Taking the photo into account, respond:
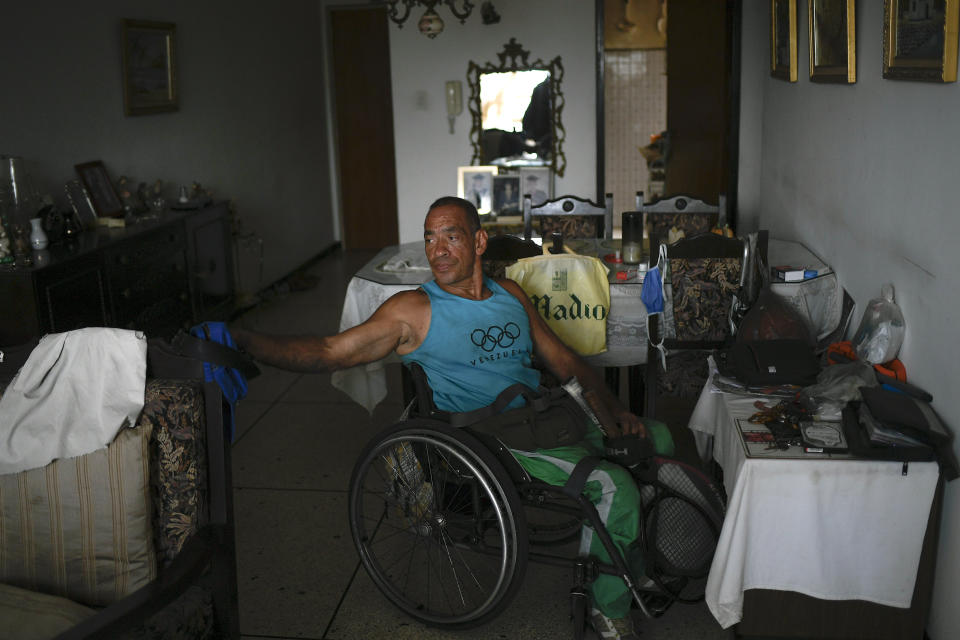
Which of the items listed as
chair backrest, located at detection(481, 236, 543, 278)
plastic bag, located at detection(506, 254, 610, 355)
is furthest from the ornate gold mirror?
plastic bag, located at detection(506, 254, 610, 355)

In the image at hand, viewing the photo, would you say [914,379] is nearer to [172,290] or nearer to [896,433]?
[896,433]

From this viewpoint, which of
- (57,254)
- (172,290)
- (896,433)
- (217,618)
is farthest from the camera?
(172,290)

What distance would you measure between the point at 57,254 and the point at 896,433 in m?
3.41

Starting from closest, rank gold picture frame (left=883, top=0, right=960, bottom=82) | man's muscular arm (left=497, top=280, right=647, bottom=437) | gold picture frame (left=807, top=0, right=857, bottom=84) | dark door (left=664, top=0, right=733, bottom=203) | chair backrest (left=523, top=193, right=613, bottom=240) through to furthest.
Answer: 1. gold picture frame (left=883, top=0, right=960, bottom=82)
2. man's muscular arm (left=497, top=280, right=647, bottom=437)
3. gold picture frame (left=807, top=0, right=857, bottom=84)
4. chair backrest (left=523, top=193, right=613, bottom=240)
5. dark door (left=664, top=0, right=733, bottom=203)

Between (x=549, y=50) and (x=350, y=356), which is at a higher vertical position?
(x=549, y=50)

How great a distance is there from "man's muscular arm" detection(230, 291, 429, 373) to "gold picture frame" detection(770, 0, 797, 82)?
107 inches

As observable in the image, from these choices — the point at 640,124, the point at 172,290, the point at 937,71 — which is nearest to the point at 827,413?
the point at 937,71

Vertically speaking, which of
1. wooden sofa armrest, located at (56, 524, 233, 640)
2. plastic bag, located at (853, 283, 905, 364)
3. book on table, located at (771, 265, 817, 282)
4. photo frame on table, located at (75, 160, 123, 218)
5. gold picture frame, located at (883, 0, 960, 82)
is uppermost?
gold picture frame, located at (883, 0, 960, 82)

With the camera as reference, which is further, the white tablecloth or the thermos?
the thermos

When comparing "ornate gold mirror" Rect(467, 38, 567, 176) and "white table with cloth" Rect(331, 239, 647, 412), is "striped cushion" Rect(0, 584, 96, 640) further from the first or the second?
"ornate gold mirror" Rect(467, 38, 567, 176)

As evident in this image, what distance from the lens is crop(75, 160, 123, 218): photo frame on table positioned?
4.69 m

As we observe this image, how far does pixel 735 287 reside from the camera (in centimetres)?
359

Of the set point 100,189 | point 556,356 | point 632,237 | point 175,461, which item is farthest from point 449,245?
point 100,189

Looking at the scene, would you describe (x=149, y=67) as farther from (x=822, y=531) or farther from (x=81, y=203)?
(x=822, y=531)
